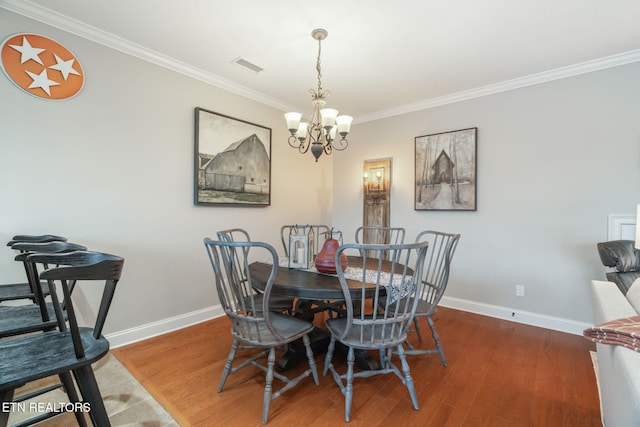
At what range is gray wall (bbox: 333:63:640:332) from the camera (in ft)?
8.77

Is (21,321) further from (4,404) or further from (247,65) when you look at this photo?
(247,65)

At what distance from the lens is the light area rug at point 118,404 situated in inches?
63.0

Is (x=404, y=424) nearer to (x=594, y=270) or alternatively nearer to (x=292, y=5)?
(x=594, y=270)

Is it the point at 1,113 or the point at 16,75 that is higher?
the point at 16,75

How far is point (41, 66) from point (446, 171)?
3.91 meters

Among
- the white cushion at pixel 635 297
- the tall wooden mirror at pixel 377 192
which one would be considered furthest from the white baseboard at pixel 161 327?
the white cushion at pixel 635 297

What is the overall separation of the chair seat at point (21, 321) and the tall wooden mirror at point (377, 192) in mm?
3512

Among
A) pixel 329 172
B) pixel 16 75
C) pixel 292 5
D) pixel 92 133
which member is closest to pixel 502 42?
pixel 292 5

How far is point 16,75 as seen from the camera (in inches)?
80.0

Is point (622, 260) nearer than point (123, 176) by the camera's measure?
Yes

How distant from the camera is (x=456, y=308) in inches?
138

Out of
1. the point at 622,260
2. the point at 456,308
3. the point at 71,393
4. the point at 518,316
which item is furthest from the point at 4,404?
the point at 518,316

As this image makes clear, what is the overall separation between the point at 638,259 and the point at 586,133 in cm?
129

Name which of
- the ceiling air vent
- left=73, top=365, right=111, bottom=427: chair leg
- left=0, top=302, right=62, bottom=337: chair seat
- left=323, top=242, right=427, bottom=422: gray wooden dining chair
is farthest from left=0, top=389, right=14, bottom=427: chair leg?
the ceiling air vent
